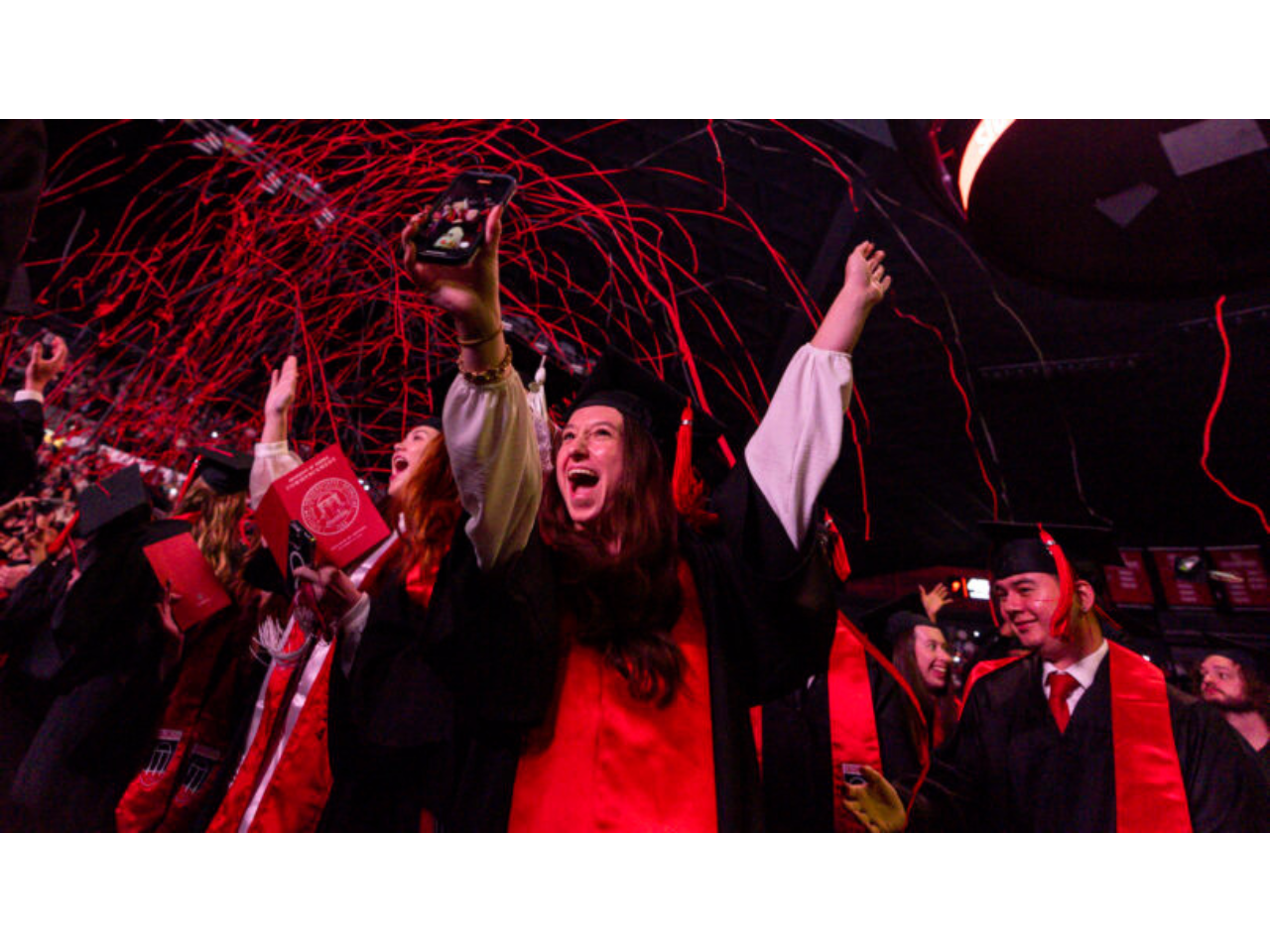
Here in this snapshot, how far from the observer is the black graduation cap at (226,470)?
2.40 metres

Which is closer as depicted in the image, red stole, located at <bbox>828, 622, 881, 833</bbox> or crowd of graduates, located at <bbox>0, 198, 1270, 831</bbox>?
crowd of graduates, located at <bbox>0, 198, 1270, 831</bbox>

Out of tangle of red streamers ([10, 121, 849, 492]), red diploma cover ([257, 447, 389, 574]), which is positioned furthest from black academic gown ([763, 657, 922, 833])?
red diploma cover ([257, 447, 389, 574])

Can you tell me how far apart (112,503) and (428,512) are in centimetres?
100

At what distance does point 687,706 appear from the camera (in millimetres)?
1644

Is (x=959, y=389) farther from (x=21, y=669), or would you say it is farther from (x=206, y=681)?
(x=21, y=669)

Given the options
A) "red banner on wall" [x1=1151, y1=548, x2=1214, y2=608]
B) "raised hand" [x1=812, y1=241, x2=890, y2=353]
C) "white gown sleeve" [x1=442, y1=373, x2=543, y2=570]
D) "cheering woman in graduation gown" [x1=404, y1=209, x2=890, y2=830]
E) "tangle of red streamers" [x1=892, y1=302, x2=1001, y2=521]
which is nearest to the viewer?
"white gown sleeve" [x1=442, y1=373, x2=543, y2=570]

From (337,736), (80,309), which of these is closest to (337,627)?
(337,736)

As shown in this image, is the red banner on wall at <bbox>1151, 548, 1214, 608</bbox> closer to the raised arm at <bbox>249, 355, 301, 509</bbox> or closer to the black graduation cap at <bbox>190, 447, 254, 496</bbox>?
the raised arm at <bbox>249, 355, 301, 509</bbox>

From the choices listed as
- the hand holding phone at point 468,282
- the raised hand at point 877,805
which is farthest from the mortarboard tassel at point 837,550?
the hand holding phone at point 468,282

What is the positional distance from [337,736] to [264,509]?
63 cm

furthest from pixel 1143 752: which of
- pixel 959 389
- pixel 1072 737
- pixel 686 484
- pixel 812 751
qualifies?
pixel 686 484

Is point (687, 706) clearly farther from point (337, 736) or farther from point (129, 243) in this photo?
point (129, 243)

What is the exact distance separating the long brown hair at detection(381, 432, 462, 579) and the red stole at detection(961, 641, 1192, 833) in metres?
1.69

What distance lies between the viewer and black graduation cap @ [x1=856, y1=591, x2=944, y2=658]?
2.12 m
